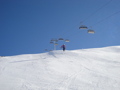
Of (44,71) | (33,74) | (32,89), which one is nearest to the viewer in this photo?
(32,89)

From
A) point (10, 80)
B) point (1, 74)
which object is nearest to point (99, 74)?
point (10, 80)

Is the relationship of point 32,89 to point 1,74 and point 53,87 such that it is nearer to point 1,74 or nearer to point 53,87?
point 53,87

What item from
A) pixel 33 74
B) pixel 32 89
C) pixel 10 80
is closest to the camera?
pixel 32 89

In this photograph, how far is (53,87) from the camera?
284 inches

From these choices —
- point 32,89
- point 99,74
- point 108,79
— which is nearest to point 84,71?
point 99,74

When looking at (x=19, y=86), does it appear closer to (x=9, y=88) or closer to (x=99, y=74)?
(x=9, y=88)

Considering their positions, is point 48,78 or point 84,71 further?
point 84,71

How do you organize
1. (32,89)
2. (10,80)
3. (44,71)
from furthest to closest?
(44,71)
(10,80)
(32,89)

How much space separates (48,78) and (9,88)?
2.12m

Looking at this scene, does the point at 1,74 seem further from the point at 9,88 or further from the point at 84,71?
the point at 84,71

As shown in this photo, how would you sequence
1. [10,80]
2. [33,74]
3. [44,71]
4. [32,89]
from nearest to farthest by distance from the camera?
[32,89] → [10,80] → [33,74] → [44,71]

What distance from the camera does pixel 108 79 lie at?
846 cm

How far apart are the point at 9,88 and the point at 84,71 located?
4.67 meters

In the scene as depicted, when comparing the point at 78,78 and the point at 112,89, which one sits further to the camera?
the point at 78,78
